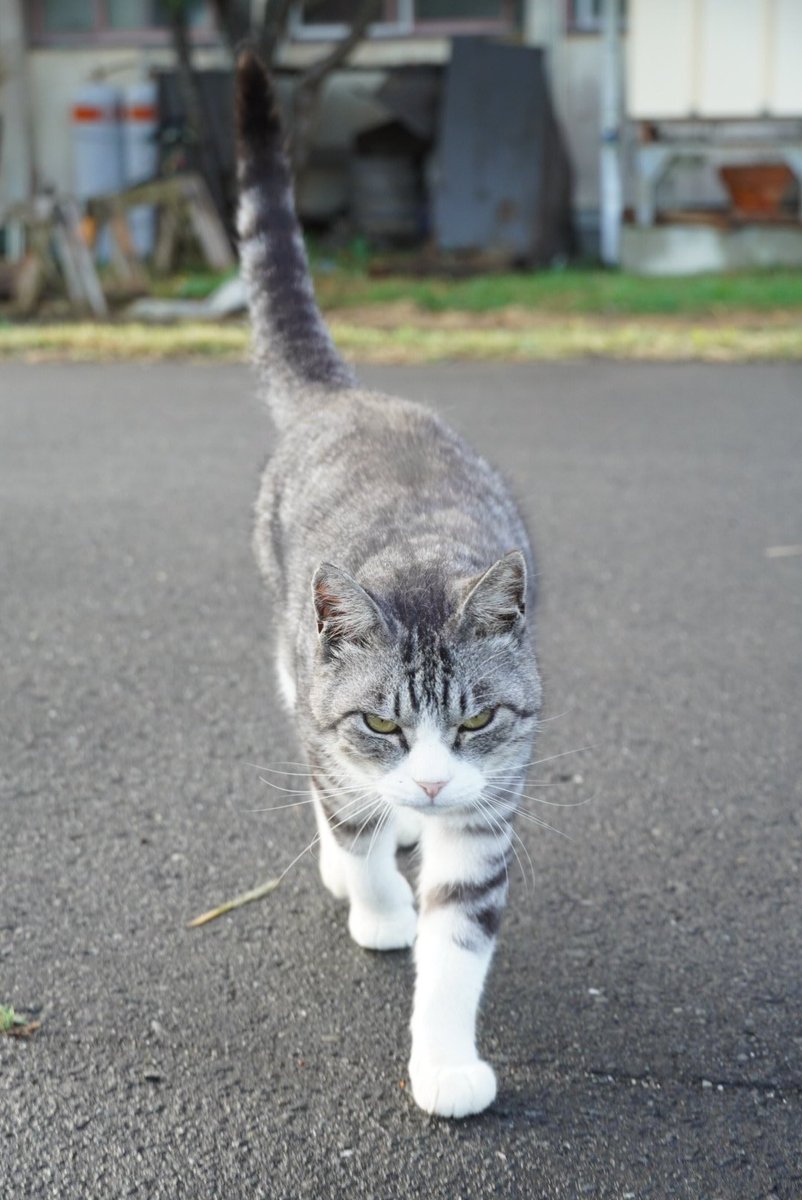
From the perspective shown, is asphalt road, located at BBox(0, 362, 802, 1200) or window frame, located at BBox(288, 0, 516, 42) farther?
window frame, located at BBox(288, 0, 516, 42)

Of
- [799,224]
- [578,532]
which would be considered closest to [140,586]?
[578,532]

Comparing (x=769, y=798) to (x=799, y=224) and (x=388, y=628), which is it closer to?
(x=388, y=628)

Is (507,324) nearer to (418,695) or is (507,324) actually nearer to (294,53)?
(294,53)

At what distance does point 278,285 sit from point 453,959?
1.98 meters

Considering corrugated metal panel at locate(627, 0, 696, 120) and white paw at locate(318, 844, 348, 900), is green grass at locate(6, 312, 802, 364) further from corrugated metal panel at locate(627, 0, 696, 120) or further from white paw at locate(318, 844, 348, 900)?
white paw at locate(318, 844, 348, 900)

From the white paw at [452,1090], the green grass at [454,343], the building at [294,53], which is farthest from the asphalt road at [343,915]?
the building at [294,53]

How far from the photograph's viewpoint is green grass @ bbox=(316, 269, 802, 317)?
10.1m

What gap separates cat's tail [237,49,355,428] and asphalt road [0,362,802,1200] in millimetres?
907

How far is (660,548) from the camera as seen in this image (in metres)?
5.33

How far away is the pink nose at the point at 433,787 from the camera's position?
8.00ft

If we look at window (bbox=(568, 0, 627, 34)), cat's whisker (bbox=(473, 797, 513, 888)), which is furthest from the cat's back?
window (bbox=(568, 0, 627, 34))

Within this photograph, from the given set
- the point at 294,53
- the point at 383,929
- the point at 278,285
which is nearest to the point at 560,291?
the point at 294,53

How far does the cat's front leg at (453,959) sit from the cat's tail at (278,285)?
1.46 metres

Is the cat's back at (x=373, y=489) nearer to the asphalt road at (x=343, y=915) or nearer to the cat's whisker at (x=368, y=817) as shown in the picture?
the cat's whisker at (x=368, y=817)
